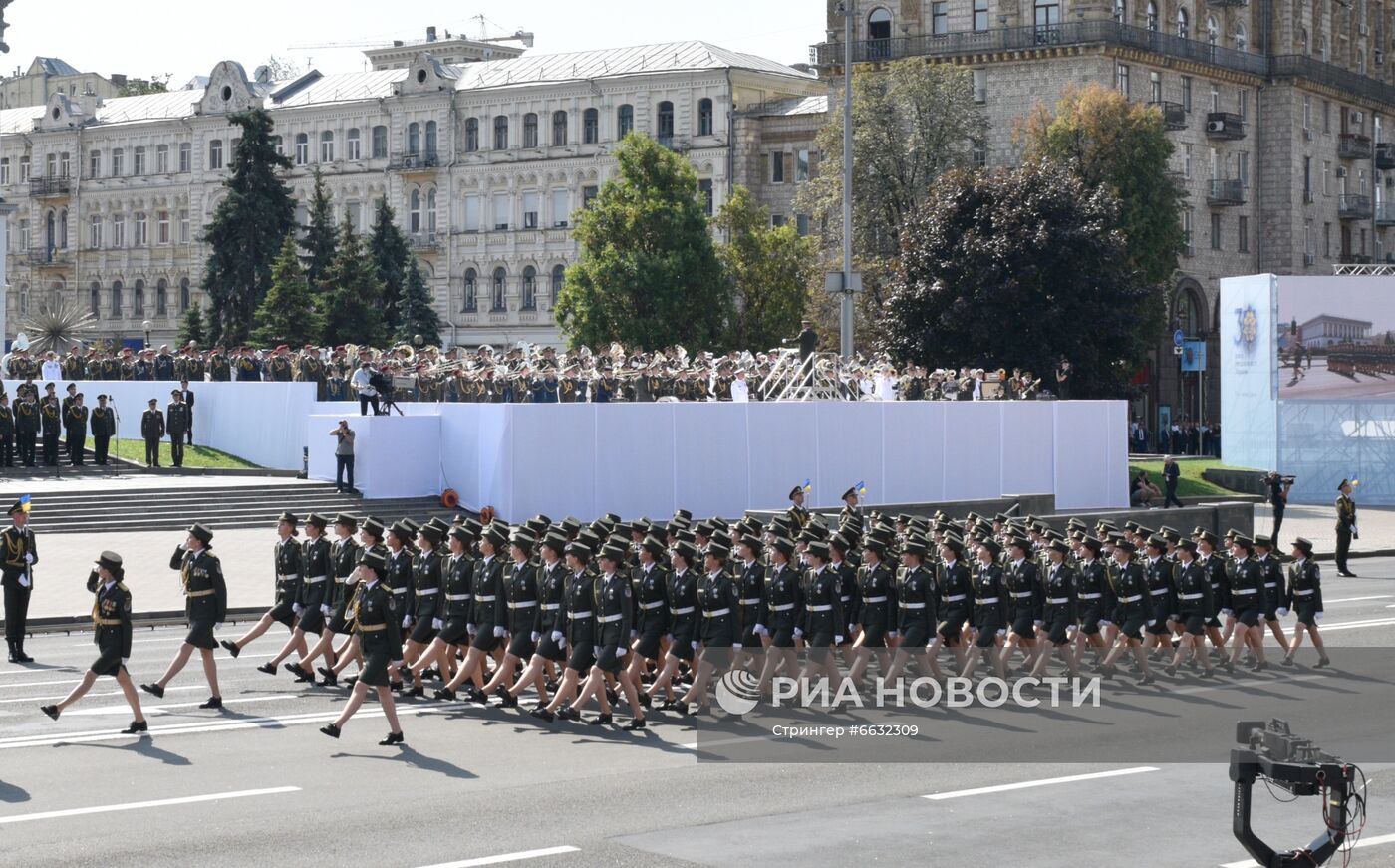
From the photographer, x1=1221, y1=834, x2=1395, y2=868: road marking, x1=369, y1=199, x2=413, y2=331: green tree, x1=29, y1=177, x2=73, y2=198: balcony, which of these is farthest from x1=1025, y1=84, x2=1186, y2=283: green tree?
x1=29, y1=177, x2=73, y2=198: balcony

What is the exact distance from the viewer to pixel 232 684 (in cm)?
1967

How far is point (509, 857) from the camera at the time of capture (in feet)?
40.0

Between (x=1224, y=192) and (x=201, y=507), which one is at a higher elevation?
(x=1224, y=192)

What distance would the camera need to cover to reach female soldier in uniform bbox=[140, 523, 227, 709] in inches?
706

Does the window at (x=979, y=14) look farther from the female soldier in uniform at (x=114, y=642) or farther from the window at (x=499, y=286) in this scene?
the female soldier in uniform at (x=114, y=642)

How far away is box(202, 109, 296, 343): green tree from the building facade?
21.0 meters

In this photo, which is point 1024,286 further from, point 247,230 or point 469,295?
point 469,295

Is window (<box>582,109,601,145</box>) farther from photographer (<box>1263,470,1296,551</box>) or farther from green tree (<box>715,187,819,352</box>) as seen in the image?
photographer (<box>1263,470,1296,551</box>)

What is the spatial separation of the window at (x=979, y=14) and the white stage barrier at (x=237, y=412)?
36406 mm

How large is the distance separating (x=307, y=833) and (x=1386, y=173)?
8164 centimetres

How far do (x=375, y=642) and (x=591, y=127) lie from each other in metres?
67.5

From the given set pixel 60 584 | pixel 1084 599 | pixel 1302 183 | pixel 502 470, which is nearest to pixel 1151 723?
pixel 1084 599

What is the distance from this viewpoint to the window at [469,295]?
8550 cm

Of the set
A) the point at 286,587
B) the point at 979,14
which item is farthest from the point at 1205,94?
the point at 286,587
